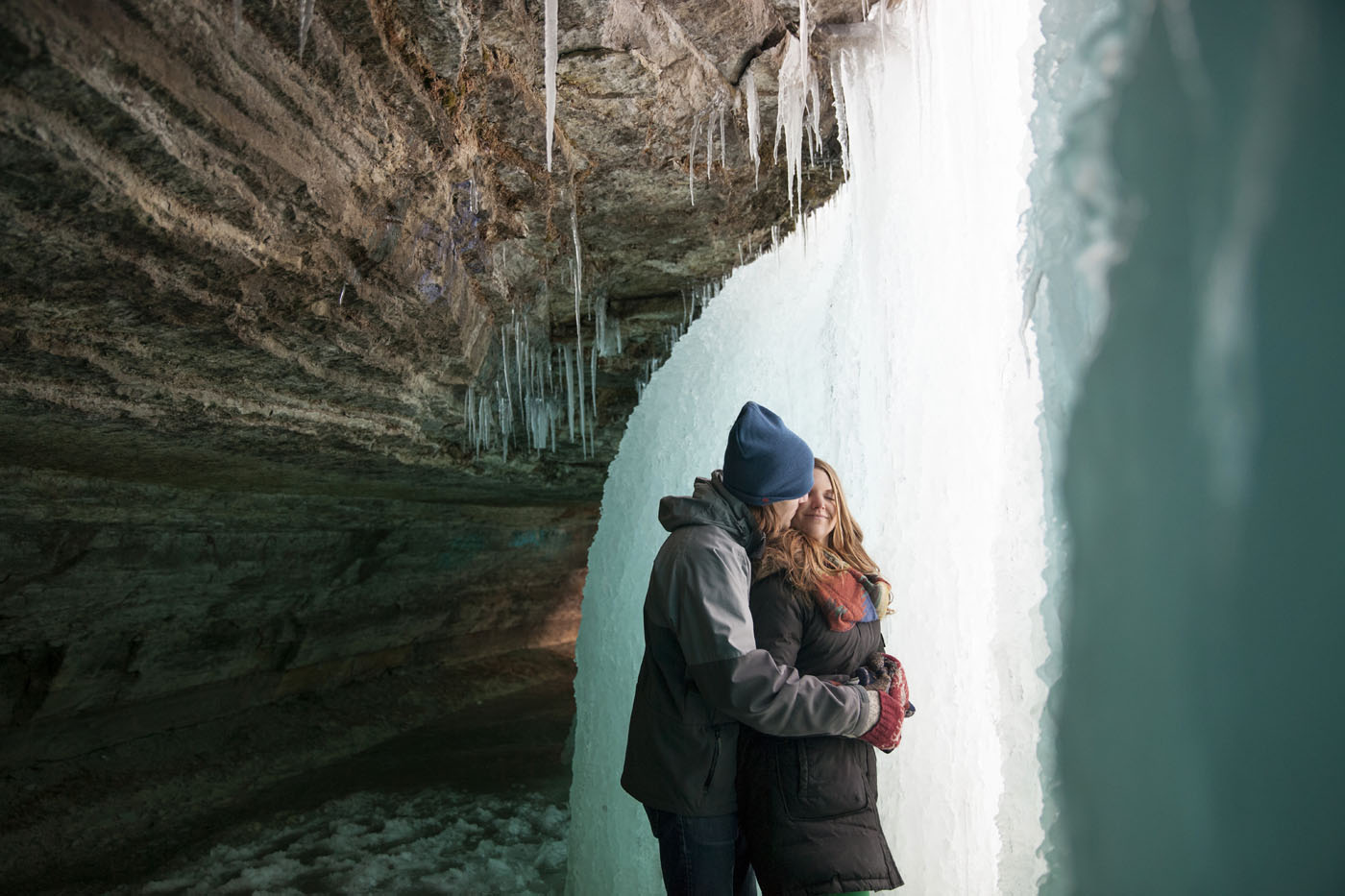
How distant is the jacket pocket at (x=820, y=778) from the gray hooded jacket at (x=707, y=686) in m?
0.06

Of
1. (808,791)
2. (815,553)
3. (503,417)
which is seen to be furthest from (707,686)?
(503,417)

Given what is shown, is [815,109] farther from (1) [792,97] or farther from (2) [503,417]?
(2) [503,417]

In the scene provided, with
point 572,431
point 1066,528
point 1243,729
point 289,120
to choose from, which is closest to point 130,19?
point 289,120

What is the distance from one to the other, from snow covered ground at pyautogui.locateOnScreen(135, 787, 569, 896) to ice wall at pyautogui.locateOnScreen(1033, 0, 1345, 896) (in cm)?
332

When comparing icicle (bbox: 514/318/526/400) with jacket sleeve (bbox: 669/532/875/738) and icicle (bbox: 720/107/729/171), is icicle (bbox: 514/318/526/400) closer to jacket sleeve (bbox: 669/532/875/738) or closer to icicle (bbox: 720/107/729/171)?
icicle (bbox: 720/107/729/171)

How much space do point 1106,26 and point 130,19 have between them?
72.2 inches

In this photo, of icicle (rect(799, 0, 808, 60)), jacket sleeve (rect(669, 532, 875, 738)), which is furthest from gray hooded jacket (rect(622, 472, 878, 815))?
icicle (rect(799, 0, 808, 60))

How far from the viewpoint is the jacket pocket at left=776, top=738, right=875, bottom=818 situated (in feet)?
5.68

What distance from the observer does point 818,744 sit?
1.76 m

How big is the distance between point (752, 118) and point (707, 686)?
213 cm

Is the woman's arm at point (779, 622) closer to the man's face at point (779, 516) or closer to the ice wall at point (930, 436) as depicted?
the man's face at point (779, 516)

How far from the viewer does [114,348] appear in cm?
282

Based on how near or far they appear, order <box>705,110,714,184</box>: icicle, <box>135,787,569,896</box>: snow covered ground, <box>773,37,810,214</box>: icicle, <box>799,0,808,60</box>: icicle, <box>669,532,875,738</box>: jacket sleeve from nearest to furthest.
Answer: <box>669,532,875,738</box>: jacket sleeve < <box>799,0,808,60</box>: icicle < <box>773,37,810,214</box>: icicle < <box>705,110,714,184</box>: icicle < <box>135,787,569,896</box>: snow covered ground

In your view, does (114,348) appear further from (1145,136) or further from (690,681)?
(1145,136)
